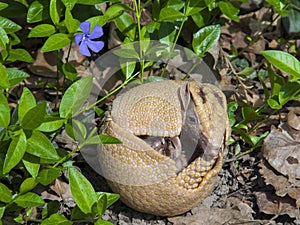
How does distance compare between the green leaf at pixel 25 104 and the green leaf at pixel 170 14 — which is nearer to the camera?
the green leaf at pixel 25 104

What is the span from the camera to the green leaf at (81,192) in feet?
7.91

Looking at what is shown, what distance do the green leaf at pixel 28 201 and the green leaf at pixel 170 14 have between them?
3.66 feet

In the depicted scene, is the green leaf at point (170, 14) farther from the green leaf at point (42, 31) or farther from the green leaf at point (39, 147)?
the green leaf at point (39, 147)

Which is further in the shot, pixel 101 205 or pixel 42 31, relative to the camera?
pixel 42 31

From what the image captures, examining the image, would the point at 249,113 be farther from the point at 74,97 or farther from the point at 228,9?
the point at 74,97

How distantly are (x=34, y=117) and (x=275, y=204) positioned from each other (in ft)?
4.52

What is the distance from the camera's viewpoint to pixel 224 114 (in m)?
2.73

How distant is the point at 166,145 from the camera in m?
2.71

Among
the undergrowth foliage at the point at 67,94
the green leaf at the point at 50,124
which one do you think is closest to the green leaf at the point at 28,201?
the undergrowth foliage at the point at 67,94

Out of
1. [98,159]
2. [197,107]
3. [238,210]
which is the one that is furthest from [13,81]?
[238,210]

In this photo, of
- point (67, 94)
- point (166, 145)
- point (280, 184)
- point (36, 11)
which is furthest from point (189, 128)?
point (36, 11)

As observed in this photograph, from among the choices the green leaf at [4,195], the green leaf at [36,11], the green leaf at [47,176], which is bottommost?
the green leaf at [4,195]

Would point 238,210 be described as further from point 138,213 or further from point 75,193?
point 75,193

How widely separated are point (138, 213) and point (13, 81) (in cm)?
89
